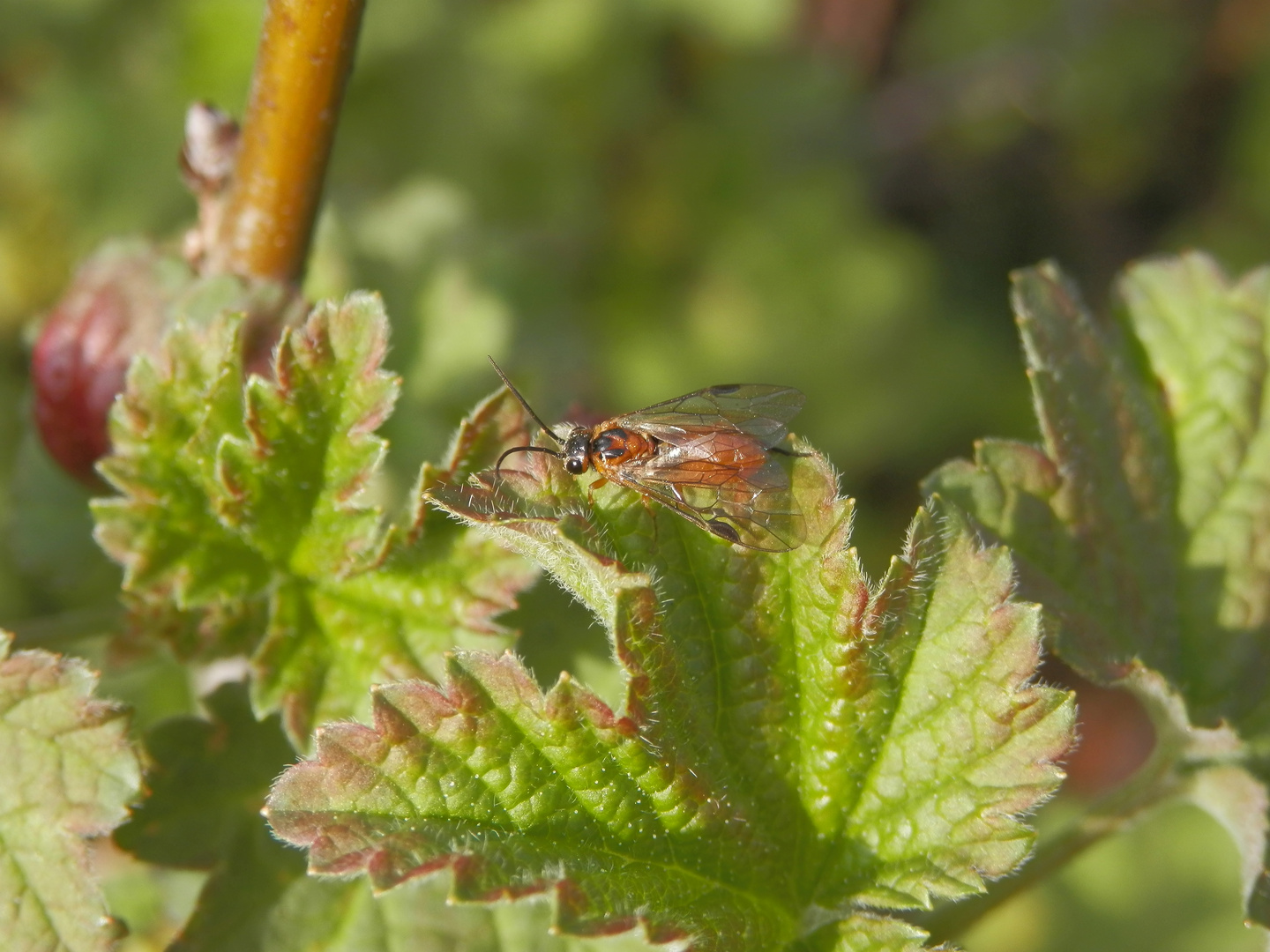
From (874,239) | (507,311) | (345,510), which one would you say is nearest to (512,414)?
(345,510)

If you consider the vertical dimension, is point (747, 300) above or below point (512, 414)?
above

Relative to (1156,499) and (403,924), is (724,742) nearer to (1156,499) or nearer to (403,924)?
(403,924)

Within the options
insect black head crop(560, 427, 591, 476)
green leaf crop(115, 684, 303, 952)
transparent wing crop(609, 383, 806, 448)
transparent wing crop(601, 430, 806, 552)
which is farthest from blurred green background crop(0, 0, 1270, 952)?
green leaf crop(115, 684, 303, 952)

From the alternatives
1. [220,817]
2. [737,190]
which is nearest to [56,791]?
[220,817]

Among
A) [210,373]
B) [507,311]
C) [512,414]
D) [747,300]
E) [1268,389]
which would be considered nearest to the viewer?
[512,414]

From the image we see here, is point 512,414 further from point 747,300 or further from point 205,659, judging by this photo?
point 747,300

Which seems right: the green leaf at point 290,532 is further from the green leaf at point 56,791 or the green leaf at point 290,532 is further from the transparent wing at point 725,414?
the transparent wing at point 725,414
